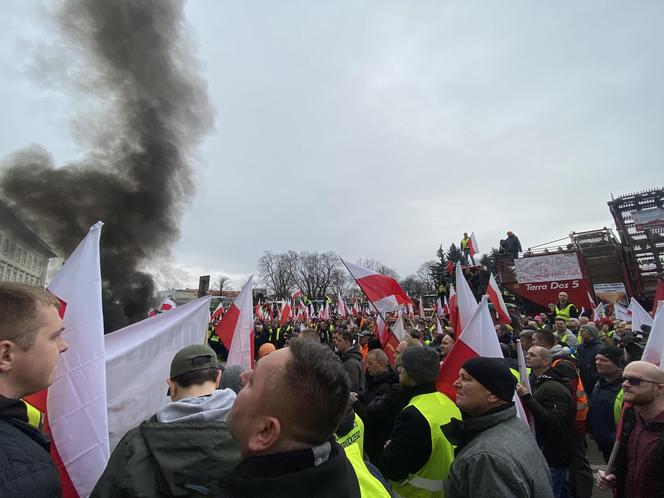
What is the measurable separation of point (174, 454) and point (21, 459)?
1.67 ft

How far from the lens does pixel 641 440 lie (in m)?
2.66

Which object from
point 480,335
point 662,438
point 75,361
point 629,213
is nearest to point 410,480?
point 480,335

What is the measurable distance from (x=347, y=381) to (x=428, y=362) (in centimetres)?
198

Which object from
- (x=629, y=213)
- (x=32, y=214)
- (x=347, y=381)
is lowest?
(x=347, y=381)

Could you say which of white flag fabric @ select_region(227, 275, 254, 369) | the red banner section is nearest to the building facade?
white flag fabric @ select_region(227, 275, 254, 369)

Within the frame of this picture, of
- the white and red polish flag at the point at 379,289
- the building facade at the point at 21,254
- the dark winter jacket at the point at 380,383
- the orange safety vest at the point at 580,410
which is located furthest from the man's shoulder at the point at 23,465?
the building facade at the point at 21,254

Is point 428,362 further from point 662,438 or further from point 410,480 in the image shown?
point 662,438

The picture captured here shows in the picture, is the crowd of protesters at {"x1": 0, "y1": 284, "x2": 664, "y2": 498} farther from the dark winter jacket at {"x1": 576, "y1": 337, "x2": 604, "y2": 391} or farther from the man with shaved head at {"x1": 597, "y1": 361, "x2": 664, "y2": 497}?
the dark winter jacket at {"x1": 576, "y1": 337, "x2": 604, "y2": 391}

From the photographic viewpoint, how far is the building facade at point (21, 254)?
31391mm

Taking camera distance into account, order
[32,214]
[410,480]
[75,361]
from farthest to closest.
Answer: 1. [32,214]
2. [410,480]
3. [75,361]

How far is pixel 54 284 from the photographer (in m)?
2.55

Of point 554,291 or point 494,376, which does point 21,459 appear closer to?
point 494,376

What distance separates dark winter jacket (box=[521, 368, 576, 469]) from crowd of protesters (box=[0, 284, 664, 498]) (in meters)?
0.01

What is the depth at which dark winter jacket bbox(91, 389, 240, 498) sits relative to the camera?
1502 millimetres
